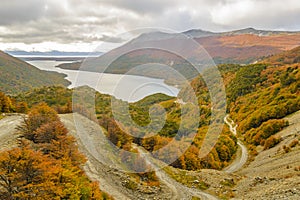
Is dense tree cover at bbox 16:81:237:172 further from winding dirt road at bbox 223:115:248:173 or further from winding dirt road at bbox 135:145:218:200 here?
winding dirt road at bbox 135:145:218:200

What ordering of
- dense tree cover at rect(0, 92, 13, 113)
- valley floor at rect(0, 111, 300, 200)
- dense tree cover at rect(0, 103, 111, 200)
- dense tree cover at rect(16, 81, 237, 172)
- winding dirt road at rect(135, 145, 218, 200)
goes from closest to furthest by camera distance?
dense tree cover at rect(0, 103, 111, 200), valley floor at rect(0, 111, 300, 200), winding dirt road at rect(135, 145, 218, 200), dense tree cover at rect(16, 81, 237, 172), dense tree cover at rect(0, 92, 13, 113)

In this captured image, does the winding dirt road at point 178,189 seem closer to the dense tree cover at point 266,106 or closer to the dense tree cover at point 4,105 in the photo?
the dense tree cover at point 266,106

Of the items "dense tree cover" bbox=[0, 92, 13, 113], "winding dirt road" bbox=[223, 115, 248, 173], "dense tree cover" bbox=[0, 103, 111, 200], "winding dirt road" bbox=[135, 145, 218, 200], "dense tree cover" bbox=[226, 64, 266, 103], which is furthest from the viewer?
"dense tree cover" bbox=[226, 64, 266, 103]

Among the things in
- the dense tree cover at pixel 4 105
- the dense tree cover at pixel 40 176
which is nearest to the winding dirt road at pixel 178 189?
the dense tree cover at pixel 40 176

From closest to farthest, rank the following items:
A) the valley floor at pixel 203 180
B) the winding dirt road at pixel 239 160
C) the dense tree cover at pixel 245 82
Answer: the valley floor at pixel 203 180 < the winding dirt road at pixel 239 160 < the dense tree cover at pixel 245 82

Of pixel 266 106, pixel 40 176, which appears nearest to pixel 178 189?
pixel 40 176

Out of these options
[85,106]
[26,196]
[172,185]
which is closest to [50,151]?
[26,196]

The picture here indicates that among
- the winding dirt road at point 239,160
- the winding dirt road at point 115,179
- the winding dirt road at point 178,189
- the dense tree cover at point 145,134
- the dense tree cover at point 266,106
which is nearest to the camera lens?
the winding dirt road at point 115,179

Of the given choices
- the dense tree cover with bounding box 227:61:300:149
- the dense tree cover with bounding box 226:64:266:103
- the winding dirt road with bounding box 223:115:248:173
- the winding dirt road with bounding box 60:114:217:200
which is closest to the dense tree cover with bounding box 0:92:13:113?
the winding dirt road with bounding box 60:114:217:200

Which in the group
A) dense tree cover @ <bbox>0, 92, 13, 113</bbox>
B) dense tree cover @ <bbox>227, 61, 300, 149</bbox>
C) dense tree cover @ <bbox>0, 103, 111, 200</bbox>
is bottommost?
dense tree cover @ <bbox>227, 61, 300, 149</bbox>

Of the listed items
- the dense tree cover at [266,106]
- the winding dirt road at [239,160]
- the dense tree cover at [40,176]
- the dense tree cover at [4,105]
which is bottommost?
the winding dirt road at [239,160]

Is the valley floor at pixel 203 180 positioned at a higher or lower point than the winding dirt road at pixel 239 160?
higher
